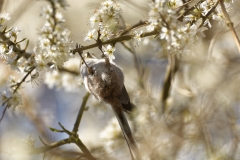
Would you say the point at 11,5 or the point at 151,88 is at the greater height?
the point at 11,5

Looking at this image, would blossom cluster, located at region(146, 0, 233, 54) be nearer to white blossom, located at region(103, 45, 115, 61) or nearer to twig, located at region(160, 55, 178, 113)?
white blossom, located at region(103, 45, 115, 61)

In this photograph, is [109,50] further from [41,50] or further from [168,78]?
[168,78]

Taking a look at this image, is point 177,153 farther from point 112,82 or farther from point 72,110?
point 72,110

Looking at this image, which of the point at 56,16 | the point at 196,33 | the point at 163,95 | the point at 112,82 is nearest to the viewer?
the point at 56,16

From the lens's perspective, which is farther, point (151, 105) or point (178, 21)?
point (151, 105)

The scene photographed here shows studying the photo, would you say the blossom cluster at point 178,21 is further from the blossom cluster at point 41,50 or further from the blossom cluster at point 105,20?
the blossom cluster at point 41,50

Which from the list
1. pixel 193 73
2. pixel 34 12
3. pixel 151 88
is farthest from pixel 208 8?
pixel 34 12

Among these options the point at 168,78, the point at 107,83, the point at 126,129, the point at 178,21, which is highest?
the point at 168,78

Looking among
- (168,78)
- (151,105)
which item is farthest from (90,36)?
(168,78)

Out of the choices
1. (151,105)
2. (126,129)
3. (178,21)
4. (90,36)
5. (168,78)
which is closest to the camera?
(178,21)

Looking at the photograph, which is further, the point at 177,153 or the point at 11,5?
the point at 11,5
